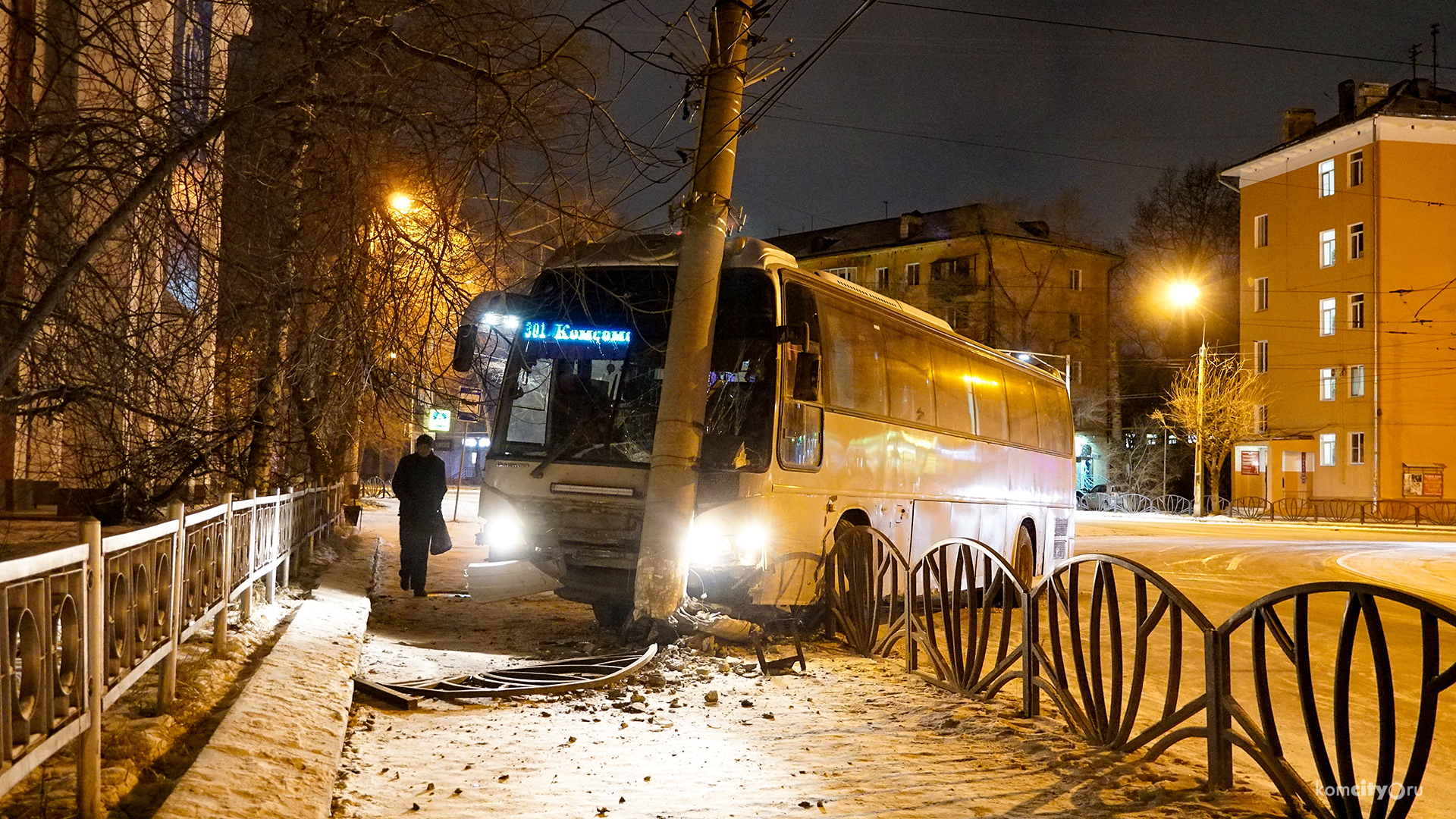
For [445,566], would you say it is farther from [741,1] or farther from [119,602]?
[119,602]

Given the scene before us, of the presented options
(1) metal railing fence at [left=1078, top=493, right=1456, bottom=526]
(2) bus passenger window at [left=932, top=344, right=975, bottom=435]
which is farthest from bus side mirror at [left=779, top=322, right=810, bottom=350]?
(1) metal railing fence at [left=1078, top=493, right=1456, bottom=526]

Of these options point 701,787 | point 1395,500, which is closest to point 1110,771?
point 701,787

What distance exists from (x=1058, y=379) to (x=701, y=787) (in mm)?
14993

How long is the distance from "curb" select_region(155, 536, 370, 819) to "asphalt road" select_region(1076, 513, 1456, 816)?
4.87m

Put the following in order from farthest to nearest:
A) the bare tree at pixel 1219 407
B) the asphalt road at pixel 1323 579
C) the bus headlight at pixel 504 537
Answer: the bare tree at pixel 1219 407, the bus headlight at pixel 504 537, the asphalt road at pixel 1323 579

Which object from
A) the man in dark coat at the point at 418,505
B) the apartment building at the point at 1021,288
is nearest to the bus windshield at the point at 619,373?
the man in dark coat at the point at 418,505

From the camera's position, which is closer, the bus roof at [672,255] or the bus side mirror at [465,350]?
the bus side mirror at [465,350]

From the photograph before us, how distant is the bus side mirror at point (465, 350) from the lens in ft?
28.3

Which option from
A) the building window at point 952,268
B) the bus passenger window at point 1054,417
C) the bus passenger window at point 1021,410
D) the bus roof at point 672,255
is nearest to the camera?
the bus roof at point 672,255

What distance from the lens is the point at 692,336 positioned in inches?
395

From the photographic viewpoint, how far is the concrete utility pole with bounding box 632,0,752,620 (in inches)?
388

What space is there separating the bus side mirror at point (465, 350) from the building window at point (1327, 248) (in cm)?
4961

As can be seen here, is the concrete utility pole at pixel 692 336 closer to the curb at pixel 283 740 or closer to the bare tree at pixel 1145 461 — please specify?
the curb at pixel 283 740

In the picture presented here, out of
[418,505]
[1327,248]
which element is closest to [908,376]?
[418,505]
